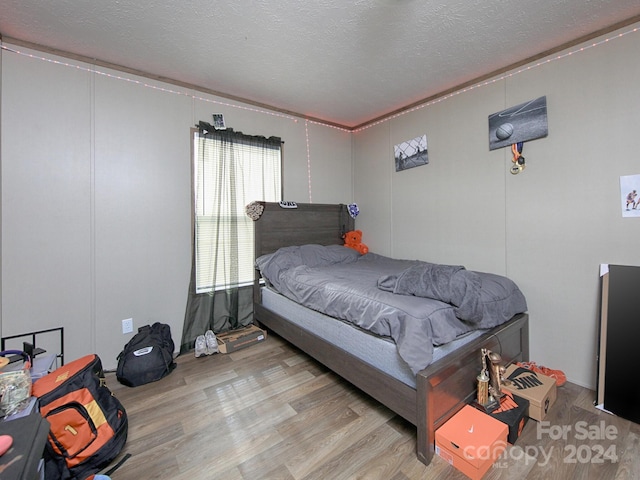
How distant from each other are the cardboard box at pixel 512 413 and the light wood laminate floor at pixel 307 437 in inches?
2.4

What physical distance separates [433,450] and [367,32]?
2591mm

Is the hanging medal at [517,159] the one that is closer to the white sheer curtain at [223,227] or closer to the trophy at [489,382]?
the trophy at [489,382]

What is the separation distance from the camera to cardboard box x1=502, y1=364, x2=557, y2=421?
1.72 metres

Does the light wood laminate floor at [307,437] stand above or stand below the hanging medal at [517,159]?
below

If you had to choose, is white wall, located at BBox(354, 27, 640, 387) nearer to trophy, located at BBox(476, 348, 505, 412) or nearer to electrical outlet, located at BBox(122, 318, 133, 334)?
trophy, located at BBox(476, 348, 505, 412)

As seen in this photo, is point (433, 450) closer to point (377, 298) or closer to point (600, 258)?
point (377, 298)

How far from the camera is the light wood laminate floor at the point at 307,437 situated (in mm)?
1398

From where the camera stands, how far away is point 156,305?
261 cm

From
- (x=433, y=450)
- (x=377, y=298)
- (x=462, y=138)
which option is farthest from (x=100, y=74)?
(x=433, y=450)

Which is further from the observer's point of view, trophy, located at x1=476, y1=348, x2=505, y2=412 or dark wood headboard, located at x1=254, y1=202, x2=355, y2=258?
dark wood headboard, located at x1=254, y1=202, x2=355, y2=258

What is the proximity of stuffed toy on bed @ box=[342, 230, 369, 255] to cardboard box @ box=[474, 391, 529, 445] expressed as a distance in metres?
2.14

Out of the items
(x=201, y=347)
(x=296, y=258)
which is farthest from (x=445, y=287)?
(x=201, y=347)

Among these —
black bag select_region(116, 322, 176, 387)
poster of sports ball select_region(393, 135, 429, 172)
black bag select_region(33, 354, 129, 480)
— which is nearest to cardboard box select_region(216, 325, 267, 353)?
black bag select_region(116, 322, 176, 387)

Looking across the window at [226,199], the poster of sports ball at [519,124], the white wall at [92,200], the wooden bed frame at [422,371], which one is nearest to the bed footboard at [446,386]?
the wooden bed frame at [422,371]
